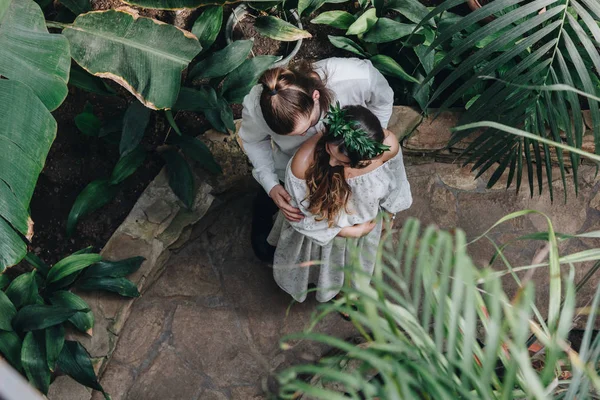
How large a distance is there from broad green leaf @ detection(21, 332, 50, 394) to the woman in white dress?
3.58 ft

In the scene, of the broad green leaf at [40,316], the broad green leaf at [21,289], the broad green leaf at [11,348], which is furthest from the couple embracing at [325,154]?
the broad green leaf at [11,348]

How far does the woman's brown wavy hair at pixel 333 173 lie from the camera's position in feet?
6.87

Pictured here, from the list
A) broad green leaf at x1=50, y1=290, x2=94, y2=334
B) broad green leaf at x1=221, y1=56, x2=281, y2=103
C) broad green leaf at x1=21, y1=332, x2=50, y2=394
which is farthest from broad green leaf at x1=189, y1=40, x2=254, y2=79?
broad green leaf at x1=21, y1=332, x2=50, y2=394

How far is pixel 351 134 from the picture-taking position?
2.01 m

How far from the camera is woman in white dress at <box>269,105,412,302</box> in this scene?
207 centimetres

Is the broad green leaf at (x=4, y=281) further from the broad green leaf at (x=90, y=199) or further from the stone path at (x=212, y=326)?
the stone path at (x=212, y=326)

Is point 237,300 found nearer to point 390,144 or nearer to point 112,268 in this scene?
point 112,268

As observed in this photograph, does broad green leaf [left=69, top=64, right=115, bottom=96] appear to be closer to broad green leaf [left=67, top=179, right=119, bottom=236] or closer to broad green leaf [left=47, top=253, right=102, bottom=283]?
broad green leaf [left=67, top=179, right=119, bottom=236]

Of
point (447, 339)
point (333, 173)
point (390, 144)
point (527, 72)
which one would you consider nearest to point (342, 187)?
point (333, 173)

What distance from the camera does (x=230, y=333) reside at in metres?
3.13

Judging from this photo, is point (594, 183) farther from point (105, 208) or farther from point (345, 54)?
point (105, 208)

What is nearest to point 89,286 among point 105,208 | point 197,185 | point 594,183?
point 105,208

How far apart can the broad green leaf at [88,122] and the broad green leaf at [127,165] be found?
189 mm

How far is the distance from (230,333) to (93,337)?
0.66 metres
